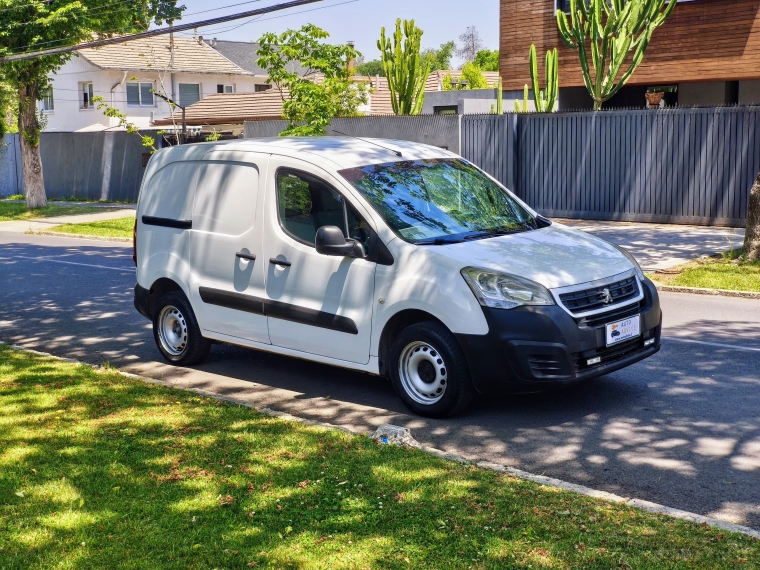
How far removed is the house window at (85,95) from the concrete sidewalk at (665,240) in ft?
139

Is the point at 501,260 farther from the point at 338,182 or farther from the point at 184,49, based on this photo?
the point at 184,49

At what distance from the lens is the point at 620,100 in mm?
29578

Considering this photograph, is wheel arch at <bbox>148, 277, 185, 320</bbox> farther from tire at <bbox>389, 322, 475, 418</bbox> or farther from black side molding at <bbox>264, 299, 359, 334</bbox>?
tire at <bbox>389, 322, 475, 418</bbox>

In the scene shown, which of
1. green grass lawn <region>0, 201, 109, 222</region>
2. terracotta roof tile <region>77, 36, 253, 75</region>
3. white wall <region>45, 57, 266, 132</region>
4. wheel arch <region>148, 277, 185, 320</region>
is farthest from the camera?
white wall <region>45, 57, 266, 132</region>

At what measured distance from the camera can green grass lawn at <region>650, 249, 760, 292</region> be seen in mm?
11959

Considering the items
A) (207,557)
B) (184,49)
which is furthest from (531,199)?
(184,49)

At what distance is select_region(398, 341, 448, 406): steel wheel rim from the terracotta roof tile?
152 ft

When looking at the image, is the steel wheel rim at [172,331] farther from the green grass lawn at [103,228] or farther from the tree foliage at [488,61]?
the tree foliage at [488,61]

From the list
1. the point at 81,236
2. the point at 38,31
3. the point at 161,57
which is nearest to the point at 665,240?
the point at 81,236

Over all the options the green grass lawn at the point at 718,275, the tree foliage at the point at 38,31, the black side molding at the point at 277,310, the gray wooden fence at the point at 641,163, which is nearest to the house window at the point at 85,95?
the tree foliage at the point at 38,31

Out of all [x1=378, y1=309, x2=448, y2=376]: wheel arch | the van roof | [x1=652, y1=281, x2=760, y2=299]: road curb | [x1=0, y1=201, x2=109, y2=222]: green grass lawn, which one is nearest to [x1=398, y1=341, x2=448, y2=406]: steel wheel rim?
[x1=378, y1=309, x2=448, y2=376]: wheel arch

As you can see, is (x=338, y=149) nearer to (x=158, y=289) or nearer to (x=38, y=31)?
(x=158, y=289)

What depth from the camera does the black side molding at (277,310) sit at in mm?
7070

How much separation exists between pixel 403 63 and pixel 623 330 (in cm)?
2092
